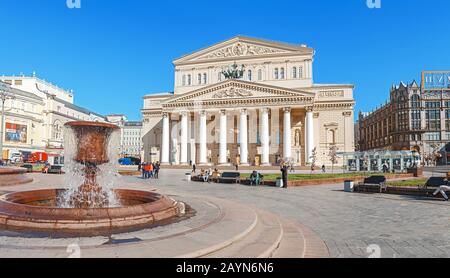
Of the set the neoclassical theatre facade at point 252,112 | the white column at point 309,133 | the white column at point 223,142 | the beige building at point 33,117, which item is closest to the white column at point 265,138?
the neoclassical theatre facade at point 252,112

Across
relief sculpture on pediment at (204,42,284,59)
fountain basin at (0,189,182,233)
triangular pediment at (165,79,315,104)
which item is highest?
relief sculpture on pediment at (204,42,284,59)

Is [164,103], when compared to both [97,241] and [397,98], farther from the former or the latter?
[397,98]

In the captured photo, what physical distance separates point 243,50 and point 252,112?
52.5ft

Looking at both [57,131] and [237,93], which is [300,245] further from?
[57,131]

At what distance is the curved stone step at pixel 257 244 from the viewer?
523cm

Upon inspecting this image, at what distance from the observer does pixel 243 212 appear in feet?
29.0

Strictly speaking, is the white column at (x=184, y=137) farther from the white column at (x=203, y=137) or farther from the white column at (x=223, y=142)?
the white column at (x=223, y=142)

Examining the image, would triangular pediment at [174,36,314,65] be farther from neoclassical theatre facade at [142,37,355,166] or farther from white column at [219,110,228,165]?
white column at [219,110,228,165]

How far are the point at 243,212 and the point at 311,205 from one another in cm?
532

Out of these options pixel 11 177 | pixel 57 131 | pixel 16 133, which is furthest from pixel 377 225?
pixel 57 131

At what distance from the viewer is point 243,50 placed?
6562 cm

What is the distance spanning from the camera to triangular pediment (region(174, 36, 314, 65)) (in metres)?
63.0

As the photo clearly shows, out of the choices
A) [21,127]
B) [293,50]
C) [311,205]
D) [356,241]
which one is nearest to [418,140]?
[293,50]

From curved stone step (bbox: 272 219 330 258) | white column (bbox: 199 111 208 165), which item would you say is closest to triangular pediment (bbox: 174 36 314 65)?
white column (bbox: 199 111 208 165)
